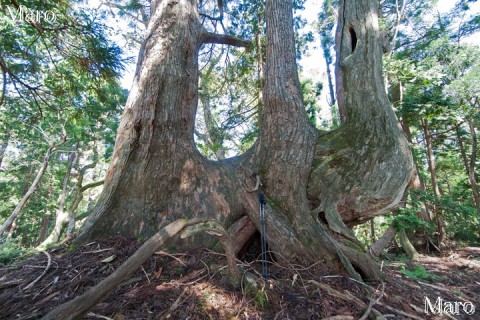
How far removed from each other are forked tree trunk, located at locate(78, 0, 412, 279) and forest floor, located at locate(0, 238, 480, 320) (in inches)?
10.1

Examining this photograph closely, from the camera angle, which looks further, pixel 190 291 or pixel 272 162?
pixel 272 162

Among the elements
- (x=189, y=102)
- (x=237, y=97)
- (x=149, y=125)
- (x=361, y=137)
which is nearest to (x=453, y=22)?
(x=237, y=97)

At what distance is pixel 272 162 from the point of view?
290 centimetres

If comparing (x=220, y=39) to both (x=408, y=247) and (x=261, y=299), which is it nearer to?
(x=261, y=299)

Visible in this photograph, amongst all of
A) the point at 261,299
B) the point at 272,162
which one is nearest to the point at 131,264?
the point at 261,299

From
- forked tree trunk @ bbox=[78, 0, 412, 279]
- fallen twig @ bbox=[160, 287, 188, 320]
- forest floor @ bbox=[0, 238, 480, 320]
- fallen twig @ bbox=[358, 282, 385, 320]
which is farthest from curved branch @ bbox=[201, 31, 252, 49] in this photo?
fallen twig @ bbox=[358, 282, 385, 320]

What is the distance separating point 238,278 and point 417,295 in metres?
1.81

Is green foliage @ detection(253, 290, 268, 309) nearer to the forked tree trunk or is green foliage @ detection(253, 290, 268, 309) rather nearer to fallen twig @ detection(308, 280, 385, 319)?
fallen twig @ detection(308, 280, 385, 319)

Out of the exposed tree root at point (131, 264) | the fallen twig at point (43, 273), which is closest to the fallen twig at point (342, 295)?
the exposed tree root at point (131, 264)

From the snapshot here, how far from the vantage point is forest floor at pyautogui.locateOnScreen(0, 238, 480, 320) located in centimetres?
165

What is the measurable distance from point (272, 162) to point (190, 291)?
64.9 inches

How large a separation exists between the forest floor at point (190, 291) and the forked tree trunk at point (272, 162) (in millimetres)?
256

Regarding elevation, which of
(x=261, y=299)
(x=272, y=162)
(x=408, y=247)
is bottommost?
(x=408, y=247)

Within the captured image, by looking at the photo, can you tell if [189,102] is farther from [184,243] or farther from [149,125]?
[184,243]
